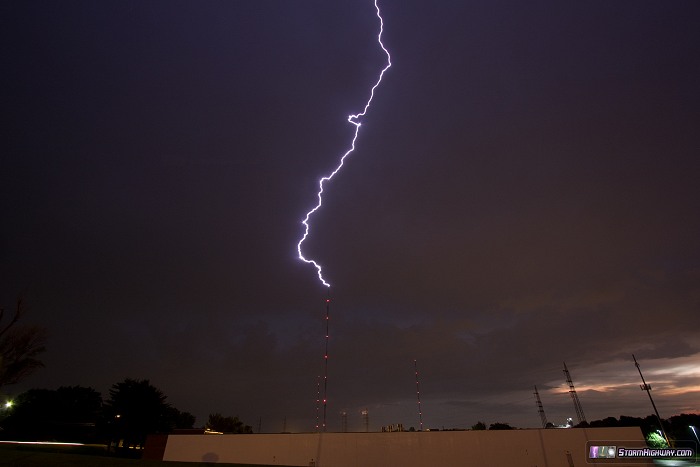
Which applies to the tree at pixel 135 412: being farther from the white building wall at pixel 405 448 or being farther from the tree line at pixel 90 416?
the white building wall at pixel 405 448

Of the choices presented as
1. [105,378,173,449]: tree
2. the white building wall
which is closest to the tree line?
[105,378,173,449]: tree

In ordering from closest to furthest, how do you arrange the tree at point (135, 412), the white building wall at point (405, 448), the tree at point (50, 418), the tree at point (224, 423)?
1. the white building wall at point (405, 448)
2. the tree at point (135, 412)
3. the tree at point (50, 418)
4. the tree at point (224, 423)

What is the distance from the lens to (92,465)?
1953 cm

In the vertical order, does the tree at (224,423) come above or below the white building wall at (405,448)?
above

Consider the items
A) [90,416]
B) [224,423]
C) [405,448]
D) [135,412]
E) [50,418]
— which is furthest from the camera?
Result: [224,423]

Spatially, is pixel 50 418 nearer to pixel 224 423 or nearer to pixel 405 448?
pixel 224 423

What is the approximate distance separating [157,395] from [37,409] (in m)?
23.5

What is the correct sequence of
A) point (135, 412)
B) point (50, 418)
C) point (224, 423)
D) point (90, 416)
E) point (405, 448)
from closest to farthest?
point (405, 448), point (135, 412), point (50, 418), point (90, 416), point (224, 423)

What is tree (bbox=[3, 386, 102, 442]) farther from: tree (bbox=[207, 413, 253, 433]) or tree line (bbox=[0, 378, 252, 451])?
tree (bbox=[207, 413, 253, 433])

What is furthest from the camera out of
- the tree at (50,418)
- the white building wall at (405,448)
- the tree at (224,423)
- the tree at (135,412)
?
the tree at (224,423)

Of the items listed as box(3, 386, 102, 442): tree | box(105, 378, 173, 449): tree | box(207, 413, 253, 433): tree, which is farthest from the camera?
box(207, 413, 253, 433): tree

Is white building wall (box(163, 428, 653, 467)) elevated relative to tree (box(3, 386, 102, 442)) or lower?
lower

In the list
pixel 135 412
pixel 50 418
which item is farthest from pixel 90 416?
pixel 135 412

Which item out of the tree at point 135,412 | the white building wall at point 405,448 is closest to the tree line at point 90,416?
the tree at point 135,412
